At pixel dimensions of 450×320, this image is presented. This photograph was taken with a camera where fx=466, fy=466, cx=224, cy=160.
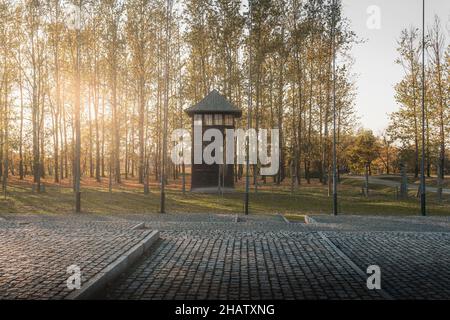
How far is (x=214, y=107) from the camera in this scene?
35688 mm

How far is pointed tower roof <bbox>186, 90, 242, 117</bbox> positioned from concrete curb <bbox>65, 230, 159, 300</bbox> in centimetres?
2443

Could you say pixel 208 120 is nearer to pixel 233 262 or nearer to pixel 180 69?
pixel 180 69

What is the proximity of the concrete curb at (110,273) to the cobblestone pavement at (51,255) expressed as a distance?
0.57 ft

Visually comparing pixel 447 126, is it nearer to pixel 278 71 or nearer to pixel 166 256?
pixel 278 71

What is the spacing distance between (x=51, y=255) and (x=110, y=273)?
2.35 meters

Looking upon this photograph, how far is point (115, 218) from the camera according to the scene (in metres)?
19.4

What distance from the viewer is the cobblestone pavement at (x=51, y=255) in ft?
23.4

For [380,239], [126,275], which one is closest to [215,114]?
[380,239]

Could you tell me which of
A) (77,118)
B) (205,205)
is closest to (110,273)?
(77,118)

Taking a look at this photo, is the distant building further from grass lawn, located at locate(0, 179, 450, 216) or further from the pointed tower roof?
grass lawn, located at locate(0, 179, 450, 216)

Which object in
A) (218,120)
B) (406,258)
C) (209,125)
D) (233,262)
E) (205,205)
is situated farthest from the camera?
(218,120)

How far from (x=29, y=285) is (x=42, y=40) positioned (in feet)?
104

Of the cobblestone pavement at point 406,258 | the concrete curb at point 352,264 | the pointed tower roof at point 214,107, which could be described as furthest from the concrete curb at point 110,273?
the pointed tower roof at point 214,107

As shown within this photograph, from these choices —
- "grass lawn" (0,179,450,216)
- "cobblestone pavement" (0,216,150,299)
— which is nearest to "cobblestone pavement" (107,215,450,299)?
"cobblestone pavement" (0,216,150,299)
